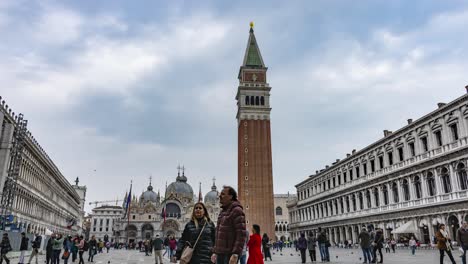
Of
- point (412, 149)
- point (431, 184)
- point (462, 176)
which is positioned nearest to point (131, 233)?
point (412, 149)

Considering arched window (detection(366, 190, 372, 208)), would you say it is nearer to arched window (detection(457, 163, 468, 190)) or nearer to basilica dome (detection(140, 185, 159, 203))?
arched window (detection(457, 163, 468, 190))

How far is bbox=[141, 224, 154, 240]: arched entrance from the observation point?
80.3 meters

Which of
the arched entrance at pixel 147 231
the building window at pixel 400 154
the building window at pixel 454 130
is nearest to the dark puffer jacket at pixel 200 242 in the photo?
the building window at pixel 454 130

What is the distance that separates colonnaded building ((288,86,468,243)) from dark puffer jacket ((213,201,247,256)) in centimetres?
1726

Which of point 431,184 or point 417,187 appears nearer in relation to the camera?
point 431,184

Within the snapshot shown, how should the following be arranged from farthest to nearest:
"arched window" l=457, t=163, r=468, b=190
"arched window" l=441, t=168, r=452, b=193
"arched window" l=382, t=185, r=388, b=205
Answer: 1. "arched window" l=382, t=185, r=388, b=205
2. "arched window" l=441, t=168, r=452, b=193
3. "arched window" l=457, t=163, r=468, b=190

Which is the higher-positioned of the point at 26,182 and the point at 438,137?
the point at 438,137

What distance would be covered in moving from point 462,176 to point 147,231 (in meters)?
67.5

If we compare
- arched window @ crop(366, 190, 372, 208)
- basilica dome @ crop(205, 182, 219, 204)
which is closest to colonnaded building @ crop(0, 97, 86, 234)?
arched window @ crop(366, 190, 372, 208)

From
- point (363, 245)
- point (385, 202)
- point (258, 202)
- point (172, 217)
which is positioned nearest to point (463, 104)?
point (385, 202)

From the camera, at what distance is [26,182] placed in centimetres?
3416

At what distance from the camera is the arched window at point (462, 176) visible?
86.0 ft

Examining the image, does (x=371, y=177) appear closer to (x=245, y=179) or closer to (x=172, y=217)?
(x=245, y=179)

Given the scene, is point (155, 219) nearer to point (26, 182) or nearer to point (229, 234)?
point (26, 182)
